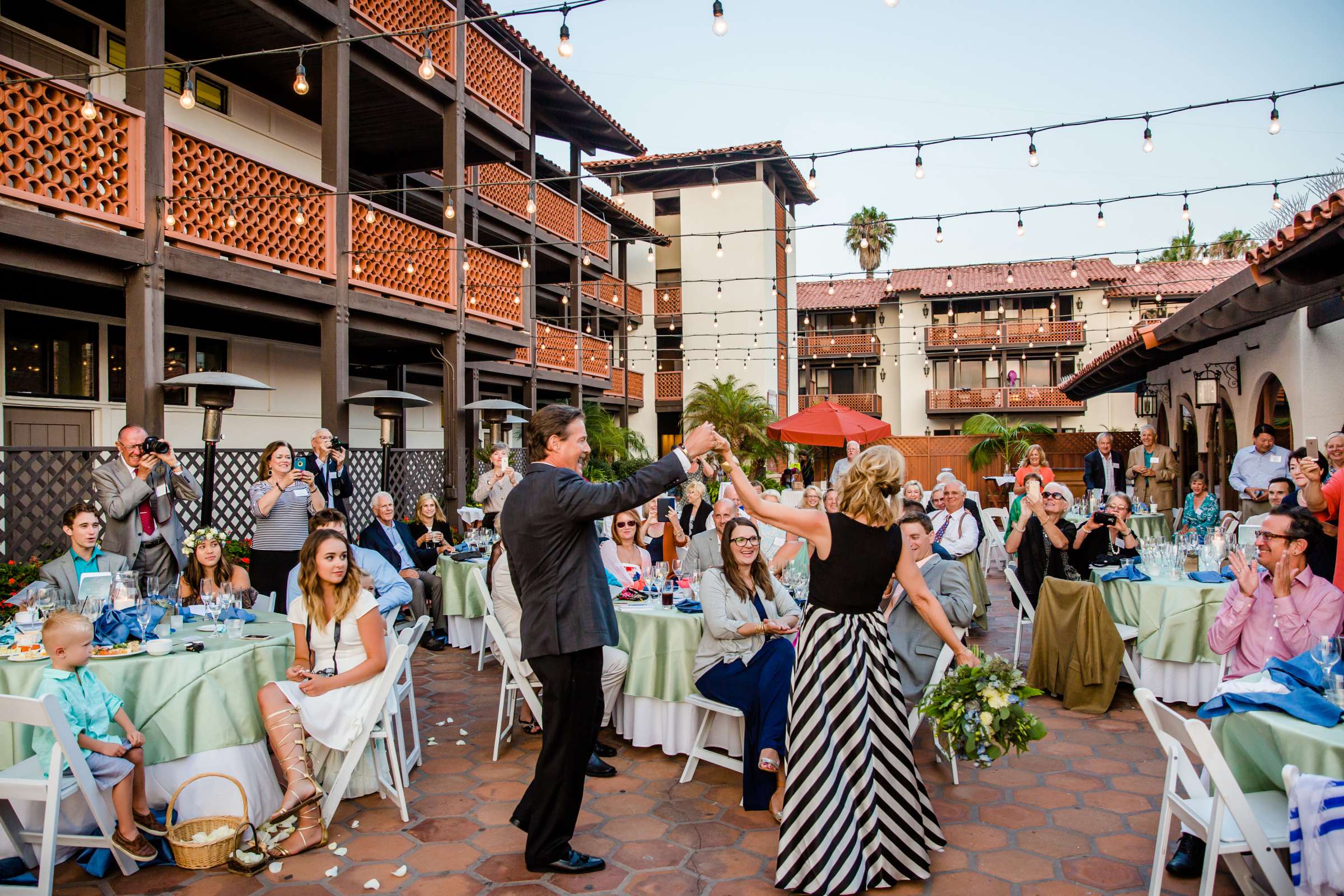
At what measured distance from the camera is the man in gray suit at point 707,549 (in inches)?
248

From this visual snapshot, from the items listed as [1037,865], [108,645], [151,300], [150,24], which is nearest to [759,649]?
[1037,865]

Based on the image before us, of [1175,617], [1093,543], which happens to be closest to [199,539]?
[1093,543]

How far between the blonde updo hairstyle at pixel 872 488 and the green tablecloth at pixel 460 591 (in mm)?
4978

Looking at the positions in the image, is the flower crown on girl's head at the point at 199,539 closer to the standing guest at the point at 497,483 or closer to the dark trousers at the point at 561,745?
the dark trousers at the point at 561,745

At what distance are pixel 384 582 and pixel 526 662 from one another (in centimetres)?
132

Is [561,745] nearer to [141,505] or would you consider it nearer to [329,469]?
[141,505]

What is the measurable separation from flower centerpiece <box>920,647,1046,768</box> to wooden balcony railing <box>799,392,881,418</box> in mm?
35347

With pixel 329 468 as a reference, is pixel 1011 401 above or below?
above

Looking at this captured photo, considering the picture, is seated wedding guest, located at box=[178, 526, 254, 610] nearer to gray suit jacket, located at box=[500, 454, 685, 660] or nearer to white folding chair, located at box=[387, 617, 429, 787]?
white folding chair, located at box=[387, 617, 429, 787]

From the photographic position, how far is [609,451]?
69.1 feet

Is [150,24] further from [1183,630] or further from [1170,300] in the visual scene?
[1170,300]

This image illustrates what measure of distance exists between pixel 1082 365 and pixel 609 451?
25202 millimetres

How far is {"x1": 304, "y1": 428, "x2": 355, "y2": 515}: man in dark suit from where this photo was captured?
8031 millimetres

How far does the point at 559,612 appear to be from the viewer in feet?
11.3
